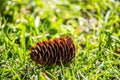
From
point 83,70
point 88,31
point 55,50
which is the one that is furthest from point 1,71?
point 88,31

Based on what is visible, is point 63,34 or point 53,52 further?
point 63,34

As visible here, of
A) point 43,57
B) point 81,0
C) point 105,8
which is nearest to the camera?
point 43,57

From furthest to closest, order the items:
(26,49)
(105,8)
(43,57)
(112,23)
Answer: (105,8), (112,23), (26,49), (43,57)

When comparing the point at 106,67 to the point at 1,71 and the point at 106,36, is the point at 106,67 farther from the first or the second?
the point at 1,71
